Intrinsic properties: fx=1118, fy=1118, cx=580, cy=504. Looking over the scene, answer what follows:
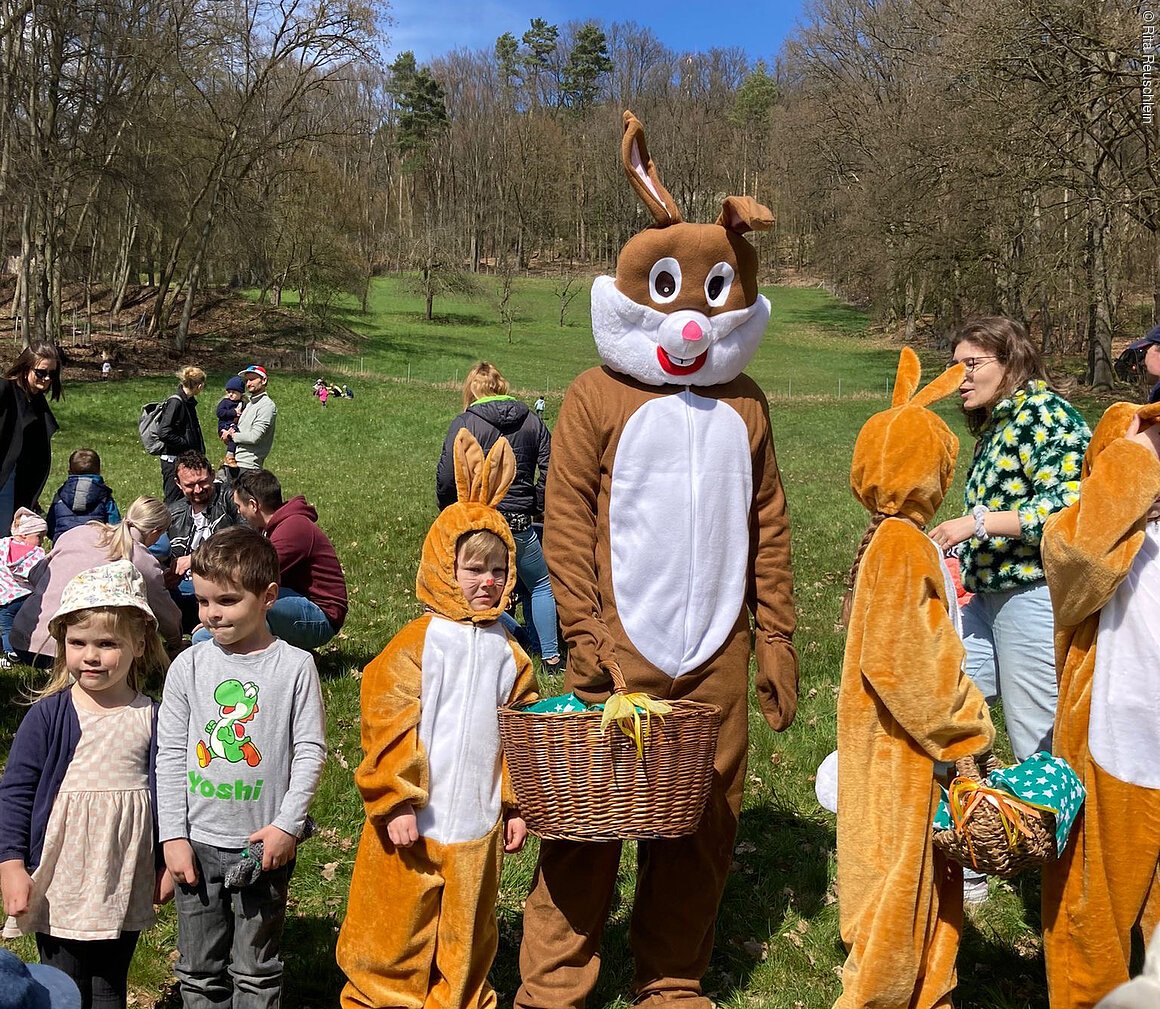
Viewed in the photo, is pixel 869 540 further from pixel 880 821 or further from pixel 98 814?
pixel 98 814

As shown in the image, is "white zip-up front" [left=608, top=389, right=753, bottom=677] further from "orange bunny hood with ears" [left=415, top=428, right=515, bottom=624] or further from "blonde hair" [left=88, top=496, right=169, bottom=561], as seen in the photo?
"blonde hair" [left=88, top=496, right=169, bottom=561]

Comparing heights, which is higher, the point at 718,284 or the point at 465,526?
the point at 718,284

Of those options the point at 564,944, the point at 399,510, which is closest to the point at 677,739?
the point at 564,944

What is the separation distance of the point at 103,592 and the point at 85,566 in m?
3.12

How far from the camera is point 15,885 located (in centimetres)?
316

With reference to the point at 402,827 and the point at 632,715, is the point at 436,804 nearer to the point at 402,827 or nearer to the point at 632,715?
the point at 402,827

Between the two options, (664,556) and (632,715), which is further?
(664,556)

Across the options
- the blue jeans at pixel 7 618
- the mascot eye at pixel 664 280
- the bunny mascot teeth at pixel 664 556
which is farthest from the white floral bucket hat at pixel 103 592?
the blue jeans at pixel 7 618

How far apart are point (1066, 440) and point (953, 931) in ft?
6.07

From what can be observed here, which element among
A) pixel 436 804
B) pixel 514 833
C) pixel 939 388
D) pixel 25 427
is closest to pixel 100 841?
pixel 436 804

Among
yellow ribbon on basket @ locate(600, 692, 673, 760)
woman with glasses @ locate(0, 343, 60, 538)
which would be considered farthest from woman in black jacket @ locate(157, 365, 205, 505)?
yellow ribbon on basket @ locate(600, 692, 673, 760)

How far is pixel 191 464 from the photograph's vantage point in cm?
756

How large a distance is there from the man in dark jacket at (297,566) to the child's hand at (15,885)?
3.30 metres

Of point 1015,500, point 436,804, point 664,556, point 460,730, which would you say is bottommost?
point 436,804
